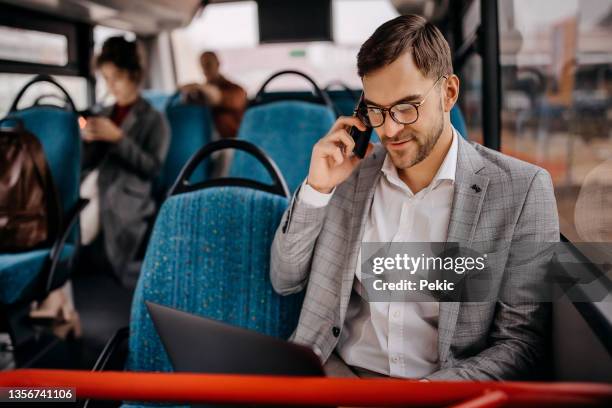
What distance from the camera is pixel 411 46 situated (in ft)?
3.07

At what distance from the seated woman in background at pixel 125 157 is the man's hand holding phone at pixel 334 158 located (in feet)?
5.85

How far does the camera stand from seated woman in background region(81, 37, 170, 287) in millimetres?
2635

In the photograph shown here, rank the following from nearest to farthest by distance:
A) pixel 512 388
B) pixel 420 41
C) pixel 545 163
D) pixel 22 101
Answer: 1. pixel 512 388
2. pixel 420 41
3. pixel 545 163
4. pixel 22 101

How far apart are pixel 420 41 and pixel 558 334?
587 mm

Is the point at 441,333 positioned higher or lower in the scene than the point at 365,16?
lower

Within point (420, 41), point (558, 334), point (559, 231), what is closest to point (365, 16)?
point (420, 41)

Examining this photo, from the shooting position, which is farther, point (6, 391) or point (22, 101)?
point (22, 101)

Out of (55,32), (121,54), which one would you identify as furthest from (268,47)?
(55,32)

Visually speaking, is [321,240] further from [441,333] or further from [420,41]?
[420,41]

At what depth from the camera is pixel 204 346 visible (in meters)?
0.73

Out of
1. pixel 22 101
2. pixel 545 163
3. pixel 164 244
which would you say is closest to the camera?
pixel 545 163

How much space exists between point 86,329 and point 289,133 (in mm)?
1581

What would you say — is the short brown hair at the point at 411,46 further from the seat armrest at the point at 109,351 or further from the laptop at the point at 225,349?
the seat armrest at the point at 109,351

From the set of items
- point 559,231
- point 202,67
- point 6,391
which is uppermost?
point 202,67
